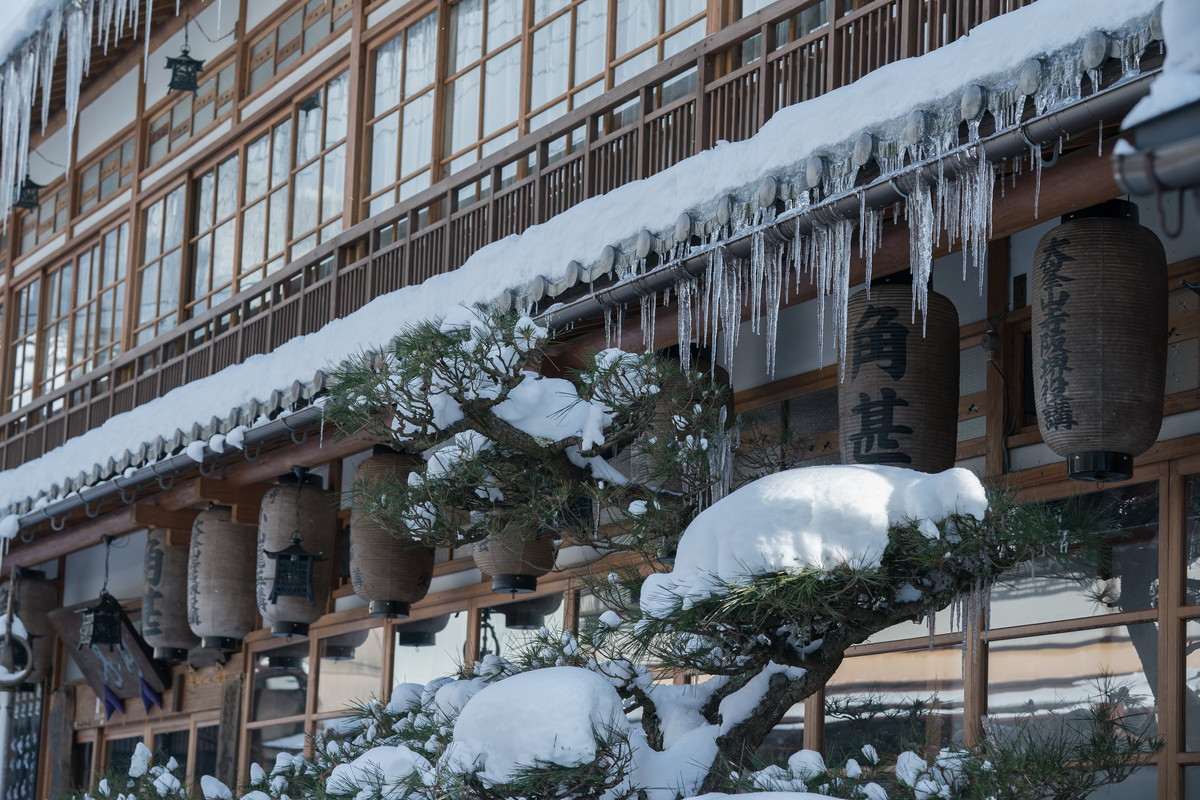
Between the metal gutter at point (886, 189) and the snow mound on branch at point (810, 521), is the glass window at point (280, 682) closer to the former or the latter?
the metal gutter at point (886, 189)

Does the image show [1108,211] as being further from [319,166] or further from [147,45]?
[147,45]

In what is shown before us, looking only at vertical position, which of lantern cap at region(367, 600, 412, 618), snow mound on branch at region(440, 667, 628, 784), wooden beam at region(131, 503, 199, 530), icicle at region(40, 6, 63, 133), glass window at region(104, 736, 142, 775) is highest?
icicle at region(40, 6, 63, 133)

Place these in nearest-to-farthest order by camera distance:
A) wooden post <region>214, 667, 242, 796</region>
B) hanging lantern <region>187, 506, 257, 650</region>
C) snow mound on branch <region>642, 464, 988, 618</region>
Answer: snow mound on branch <region>642, 464, 988, 618</region>
hanging lantern <region>187, 506, 257, 650</region>
wooden post <region>214, 667, 242, 796</region>

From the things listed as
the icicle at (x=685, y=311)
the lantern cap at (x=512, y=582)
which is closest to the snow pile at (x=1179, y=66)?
the icicle at (x=685, y=311)

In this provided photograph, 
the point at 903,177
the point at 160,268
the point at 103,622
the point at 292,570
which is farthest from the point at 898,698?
the point at 160,268

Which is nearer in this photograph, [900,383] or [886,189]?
[886,189]

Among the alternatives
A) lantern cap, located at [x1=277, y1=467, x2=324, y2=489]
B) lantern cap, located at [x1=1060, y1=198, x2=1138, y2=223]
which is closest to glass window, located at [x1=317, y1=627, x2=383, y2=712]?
lantern cap, located at [x1=277, y1=467, x2=324, y2=489]

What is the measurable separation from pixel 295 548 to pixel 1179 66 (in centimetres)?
824

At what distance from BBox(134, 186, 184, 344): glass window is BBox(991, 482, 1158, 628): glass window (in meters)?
9.08

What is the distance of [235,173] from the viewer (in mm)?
13602

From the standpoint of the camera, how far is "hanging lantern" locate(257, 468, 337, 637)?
10.5 meters

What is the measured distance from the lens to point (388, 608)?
9.82 meters

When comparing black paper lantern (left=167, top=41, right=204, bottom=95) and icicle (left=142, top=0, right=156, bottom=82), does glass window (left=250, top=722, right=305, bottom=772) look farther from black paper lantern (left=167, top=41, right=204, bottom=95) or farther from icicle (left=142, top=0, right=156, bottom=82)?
icicle (left=142, top=0, right=156, bottom=82)

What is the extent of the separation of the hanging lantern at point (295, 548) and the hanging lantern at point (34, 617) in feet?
16.4
